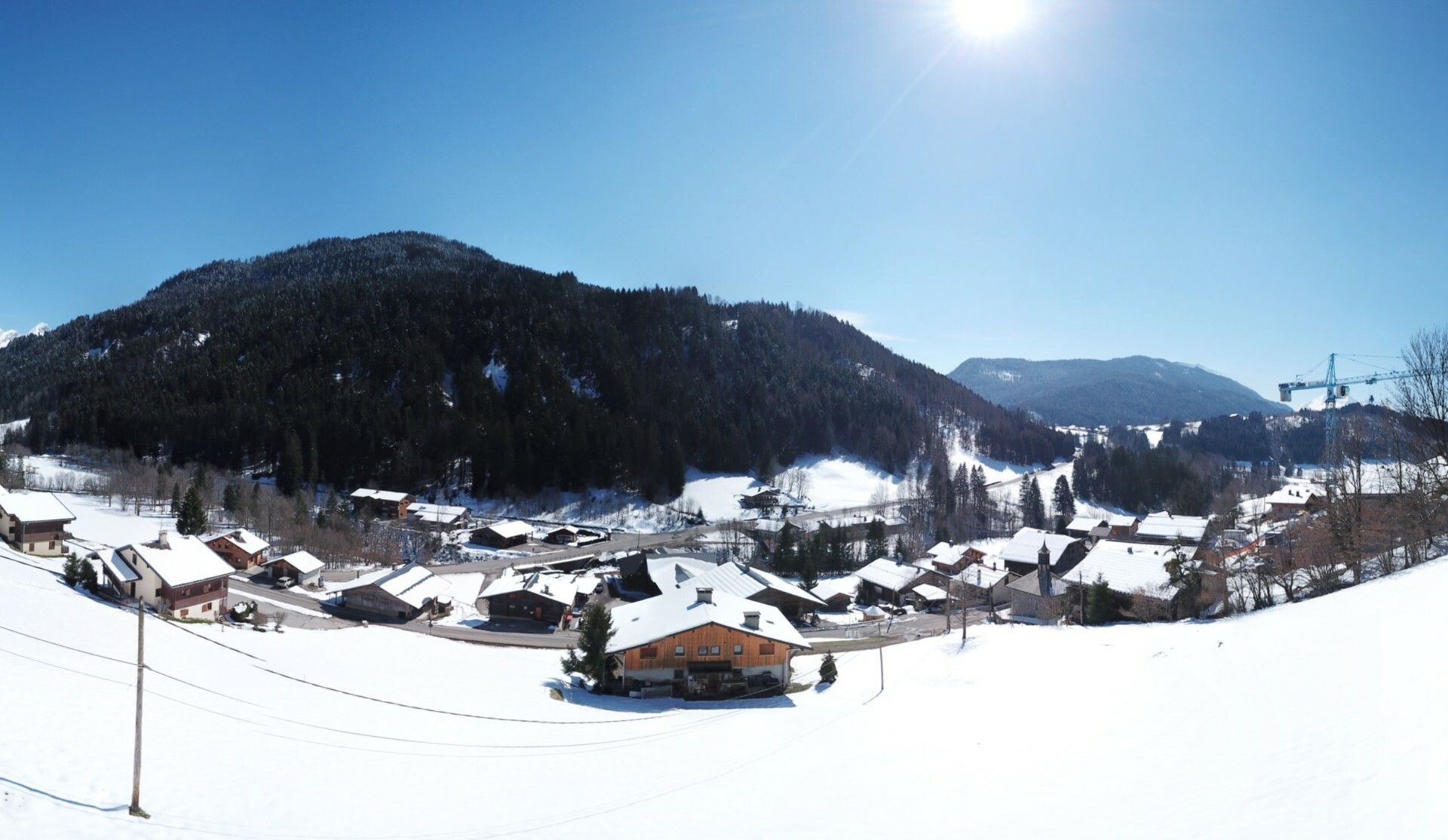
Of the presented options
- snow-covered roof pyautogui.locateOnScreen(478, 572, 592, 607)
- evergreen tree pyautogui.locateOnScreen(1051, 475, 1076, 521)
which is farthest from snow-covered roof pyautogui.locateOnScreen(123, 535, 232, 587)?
evergreen tree pyautogui.locateOnScreen(1051, 475, 1076, 521)

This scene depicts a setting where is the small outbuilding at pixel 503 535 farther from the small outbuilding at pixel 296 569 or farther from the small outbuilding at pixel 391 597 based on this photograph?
the small outbuilding at pixel 391 597

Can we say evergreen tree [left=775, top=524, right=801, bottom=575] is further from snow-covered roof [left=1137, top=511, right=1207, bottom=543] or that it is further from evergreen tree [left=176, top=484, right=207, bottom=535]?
evergreen tree [left=176, top=484, right=207, bottom=535]

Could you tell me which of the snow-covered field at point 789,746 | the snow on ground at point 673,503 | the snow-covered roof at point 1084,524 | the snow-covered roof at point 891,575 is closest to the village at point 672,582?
the snow-covered roof at point 891,575

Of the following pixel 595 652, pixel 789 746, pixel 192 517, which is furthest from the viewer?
pixel 192 517

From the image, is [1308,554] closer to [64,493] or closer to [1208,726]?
[1208,726]

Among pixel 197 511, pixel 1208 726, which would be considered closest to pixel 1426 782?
pixel 1208 726

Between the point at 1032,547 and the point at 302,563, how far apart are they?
58.3 meters

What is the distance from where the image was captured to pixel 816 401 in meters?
124

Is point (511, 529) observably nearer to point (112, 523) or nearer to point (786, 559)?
point (786, 559)

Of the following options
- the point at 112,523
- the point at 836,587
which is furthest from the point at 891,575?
the point at 112,523

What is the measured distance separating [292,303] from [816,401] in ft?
344

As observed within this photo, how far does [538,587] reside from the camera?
4044 centimetres

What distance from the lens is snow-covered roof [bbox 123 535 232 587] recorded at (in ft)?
103

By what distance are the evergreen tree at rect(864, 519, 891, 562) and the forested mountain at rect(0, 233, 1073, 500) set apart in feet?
107
